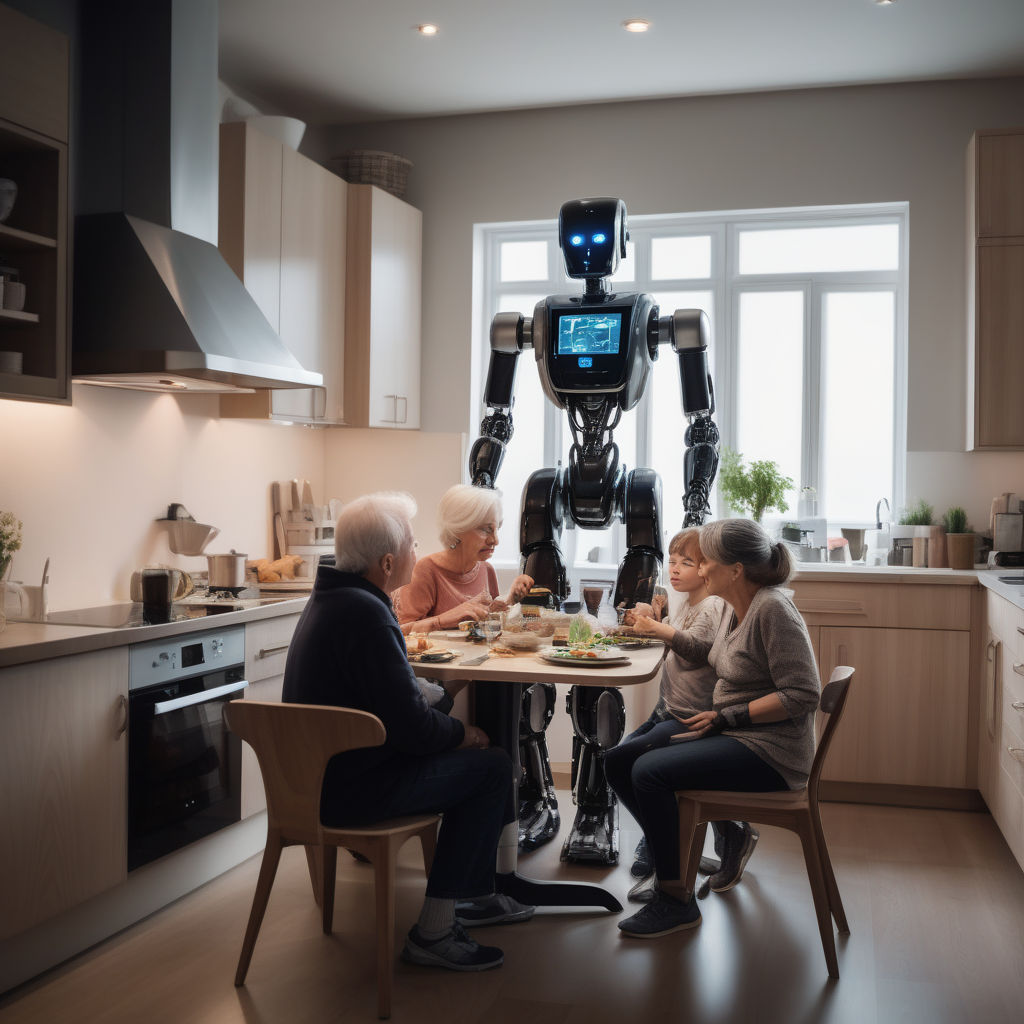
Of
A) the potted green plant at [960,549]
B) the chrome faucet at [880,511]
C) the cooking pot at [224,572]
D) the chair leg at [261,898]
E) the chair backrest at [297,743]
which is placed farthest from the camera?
the chrome faucet at [880,511]

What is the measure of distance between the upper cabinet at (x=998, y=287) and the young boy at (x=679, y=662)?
1742mm

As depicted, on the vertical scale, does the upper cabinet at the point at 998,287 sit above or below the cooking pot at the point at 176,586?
above

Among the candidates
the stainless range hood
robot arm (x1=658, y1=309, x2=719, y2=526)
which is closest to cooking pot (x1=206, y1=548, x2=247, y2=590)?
the stainless range hood

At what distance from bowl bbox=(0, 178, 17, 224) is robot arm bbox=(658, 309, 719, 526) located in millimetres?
1952

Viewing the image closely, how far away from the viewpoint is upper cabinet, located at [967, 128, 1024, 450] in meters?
4.18

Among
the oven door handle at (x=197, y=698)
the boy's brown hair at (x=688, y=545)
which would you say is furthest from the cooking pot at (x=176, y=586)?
the boy's brown hair at (x=688, y=545)

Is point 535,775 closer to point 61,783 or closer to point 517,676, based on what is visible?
point 517,676

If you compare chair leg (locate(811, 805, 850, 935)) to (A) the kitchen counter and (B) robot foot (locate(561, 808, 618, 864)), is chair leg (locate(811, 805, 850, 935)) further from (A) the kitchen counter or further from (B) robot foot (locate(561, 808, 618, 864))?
(A) the kitchen counter

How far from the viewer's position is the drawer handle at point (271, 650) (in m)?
3.53

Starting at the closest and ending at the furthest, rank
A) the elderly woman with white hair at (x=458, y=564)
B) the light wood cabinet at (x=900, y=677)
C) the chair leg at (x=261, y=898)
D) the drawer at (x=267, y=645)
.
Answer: the chair leg at (x=261, y=898)
the elderly woman with white hair at (x=458, y=564)
the drawer at (x=267, y=645)
the light wood cabinet at (x=900, y=677)

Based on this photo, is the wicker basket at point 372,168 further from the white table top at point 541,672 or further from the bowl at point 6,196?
the white table top at point 541,672

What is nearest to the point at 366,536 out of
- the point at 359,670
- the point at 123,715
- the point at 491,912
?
the point at 359,670

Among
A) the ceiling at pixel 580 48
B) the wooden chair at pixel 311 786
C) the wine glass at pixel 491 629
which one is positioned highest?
the ceiling at pixel 580 48

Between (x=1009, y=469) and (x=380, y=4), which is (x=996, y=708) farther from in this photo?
(x=380, y=4)
